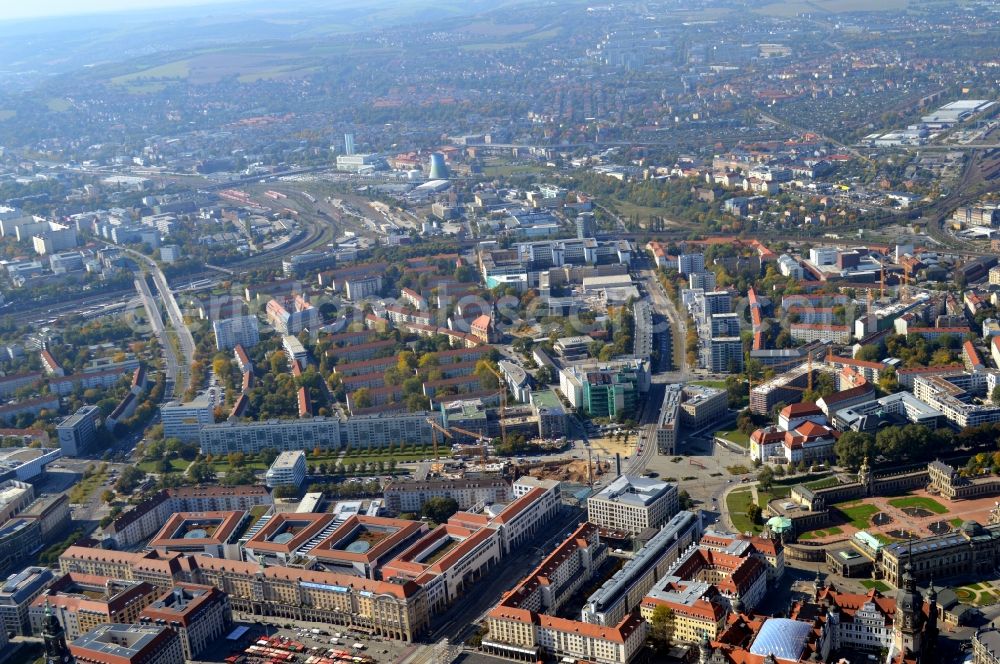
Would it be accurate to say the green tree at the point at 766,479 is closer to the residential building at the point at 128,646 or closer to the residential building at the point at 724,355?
the residential building at the point at 724,355

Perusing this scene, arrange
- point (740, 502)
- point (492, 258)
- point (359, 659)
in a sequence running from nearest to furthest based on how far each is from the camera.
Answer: point (359, 659), point (740, 502), point (492, 258)

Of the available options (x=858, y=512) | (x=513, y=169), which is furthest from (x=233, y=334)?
(x=513, y=169)

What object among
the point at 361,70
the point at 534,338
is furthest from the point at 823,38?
the point at 534,338

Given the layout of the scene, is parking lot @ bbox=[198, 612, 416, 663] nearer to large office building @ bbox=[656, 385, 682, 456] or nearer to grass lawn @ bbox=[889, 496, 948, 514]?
large office building @ bbox=[656, 385, 682, 456]

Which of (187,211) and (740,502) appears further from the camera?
(187,211)

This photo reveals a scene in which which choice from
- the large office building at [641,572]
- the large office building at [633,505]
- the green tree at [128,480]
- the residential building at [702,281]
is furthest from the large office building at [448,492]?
the residential building at [702,281]

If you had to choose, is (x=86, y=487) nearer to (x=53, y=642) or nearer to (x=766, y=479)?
(x=53, y=642)

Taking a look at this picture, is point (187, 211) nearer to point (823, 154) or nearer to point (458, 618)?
point (823, 154)
